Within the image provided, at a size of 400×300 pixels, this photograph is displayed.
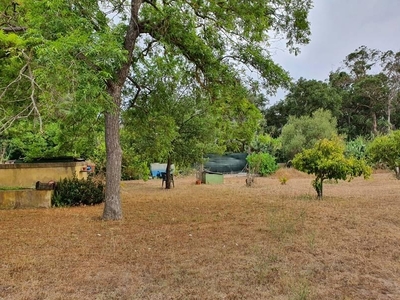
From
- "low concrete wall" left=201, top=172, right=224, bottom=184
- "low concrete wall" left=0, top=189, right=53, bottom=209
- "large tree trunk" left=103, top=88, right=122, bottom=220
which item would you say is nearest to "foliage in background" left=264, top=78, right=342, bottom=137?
"low concrete wall" left=201, top=172, right=224, bottom=184

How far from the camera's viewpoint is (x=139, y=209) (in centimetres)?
942

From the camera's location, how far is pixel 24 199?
978 cm

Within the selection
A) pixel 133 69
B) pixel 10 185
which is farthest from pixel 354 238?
pixel 10 185

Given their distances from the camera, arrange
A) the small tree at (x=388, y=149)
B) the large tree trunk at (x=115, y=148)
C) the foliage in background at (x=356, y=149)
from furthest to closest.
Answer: the foliage in background at (x=356, y=149) < the small tree at (x=388, y=149) < the large tree trunk at (x=115, y=148)

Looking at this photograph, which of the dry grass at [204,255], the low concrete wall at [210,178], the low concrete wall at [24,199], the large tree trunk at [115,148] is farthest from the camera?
the low concrete wall at [210,178]

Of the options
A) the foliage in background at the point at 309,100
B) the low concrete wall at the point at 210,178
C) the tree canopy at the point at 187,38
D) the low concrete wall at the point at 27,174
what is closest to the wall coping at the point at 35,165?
the low concrete wall at the point at 27,174

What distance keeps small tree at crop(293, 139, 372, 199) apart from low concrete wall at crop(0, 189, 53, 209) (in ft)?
23.8

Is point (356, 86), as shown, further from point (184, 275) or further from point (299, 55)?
point (184, 275)

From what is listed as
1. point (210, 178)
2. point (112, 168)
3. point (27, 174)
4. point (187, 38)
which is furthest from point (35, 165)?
point (210, 178)

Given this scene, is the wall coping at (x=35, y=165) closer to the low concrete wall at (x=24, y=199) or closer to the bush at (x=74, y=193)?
the bush at (x=74, y=193)

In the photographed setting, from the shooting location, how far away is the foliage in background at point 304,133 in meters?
28.1

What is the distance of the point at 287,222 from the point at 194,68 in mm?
4162

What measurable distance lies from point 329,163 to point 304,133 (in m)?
19.5

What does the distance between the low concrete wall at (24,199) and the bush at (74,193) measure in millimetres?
284
